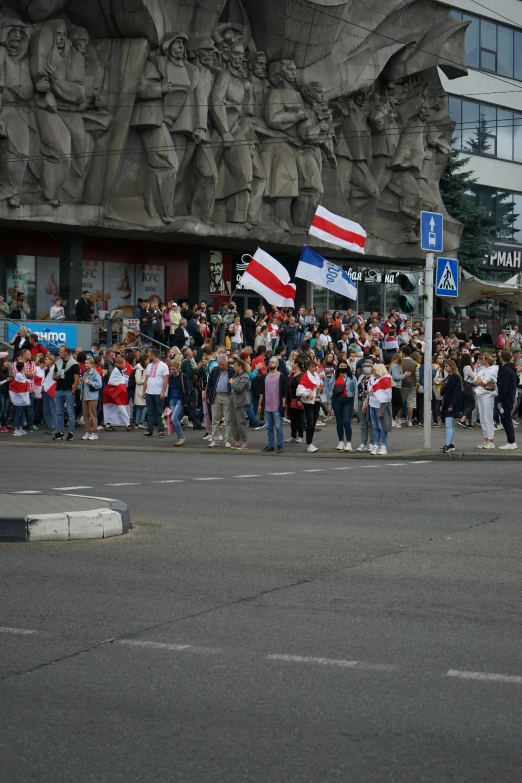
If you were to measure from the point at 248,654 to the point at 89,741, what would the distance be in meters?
1.65

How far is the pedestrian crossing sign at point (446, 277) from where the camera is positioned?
2266 centimetres

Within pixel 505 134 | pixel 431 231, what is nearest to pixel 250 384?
pixel 431 231

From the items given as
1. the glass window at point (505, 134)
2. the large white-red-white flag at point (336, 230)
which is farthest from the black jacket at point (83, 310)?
the glass window at point (505, 134)

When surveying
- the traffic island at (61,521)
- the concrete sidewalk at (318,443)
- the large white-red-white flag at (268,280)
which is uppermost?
the large white-red-white flag at (268,280)

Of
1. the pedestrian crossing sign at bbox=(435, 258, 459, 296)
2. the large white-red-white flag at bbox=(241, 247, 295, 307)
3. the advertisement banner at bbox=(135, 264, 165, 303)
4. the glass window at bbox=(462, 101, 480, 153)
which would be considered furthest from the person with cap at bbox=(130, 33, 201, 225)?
the glass window at bbox=(462, 101, 480, 153)

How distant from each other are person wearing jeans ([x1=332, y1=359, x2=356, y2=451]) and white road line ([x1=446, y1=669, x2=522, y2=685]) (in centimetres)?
1677

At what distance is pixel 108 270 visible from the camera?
148 feet

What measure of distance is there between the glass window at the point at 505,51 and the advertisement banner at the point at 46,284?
1142 inches

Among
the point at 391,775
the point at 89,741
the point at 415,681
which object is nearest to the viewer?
the point at 391,775

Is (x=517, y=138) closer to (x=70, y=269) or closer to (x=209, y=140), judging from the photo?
(x=209, y=140)

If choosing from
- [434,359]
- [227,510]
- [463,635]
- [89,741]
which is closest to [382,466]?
[227,510]

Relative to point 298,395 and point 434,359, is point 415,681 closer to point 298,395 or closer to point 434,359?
point 298,395

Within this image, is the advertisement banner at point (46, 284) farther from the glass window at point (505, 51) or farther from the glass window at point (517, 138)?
the glass window at point (517, 138)

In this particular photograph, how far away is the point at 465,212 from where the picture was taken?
56375 mm
